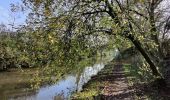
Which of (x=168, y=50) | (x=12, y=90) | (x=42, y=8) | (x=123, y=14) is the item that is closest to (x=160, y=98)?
(x=123, y=14)

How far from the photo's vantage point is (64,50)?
18.2 metres

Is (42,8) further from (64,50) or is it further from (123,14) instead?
(123,14)

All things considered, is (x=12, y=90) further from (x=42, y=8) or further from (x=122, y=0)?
(x=42, y=8)

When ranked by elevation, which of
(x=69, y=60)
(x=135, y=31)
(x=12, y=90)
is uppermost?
(x=135, y=31)

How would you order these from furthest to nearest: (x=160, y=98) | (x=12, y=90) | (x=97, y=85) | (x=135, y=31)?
1. (x=12, y=90)
2. (x=97, y=85)
3. (x=160, y=98)
4. (x=135, y=31)

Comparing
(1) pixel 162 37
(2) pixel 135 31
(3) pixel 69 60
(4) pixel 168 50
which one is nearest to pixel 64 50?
(3) pixel 69 60

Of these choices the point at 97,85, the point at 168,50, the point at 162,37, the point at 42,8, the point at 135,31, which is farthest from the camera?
the point at 168,50

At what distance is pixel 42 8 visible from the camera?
59.4ft

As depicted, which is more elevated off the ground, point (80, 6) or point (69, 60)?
point (80, 6)

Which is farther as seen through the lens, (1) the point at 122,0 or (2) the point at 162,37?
(2) the point at 162,37

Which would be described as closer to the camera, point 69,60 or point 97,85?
point 69,60

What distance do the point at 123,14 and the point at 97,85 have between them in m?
10.9

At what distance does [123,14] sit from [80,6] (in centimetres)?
189

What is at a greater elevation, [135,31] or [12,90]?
[135,31]
